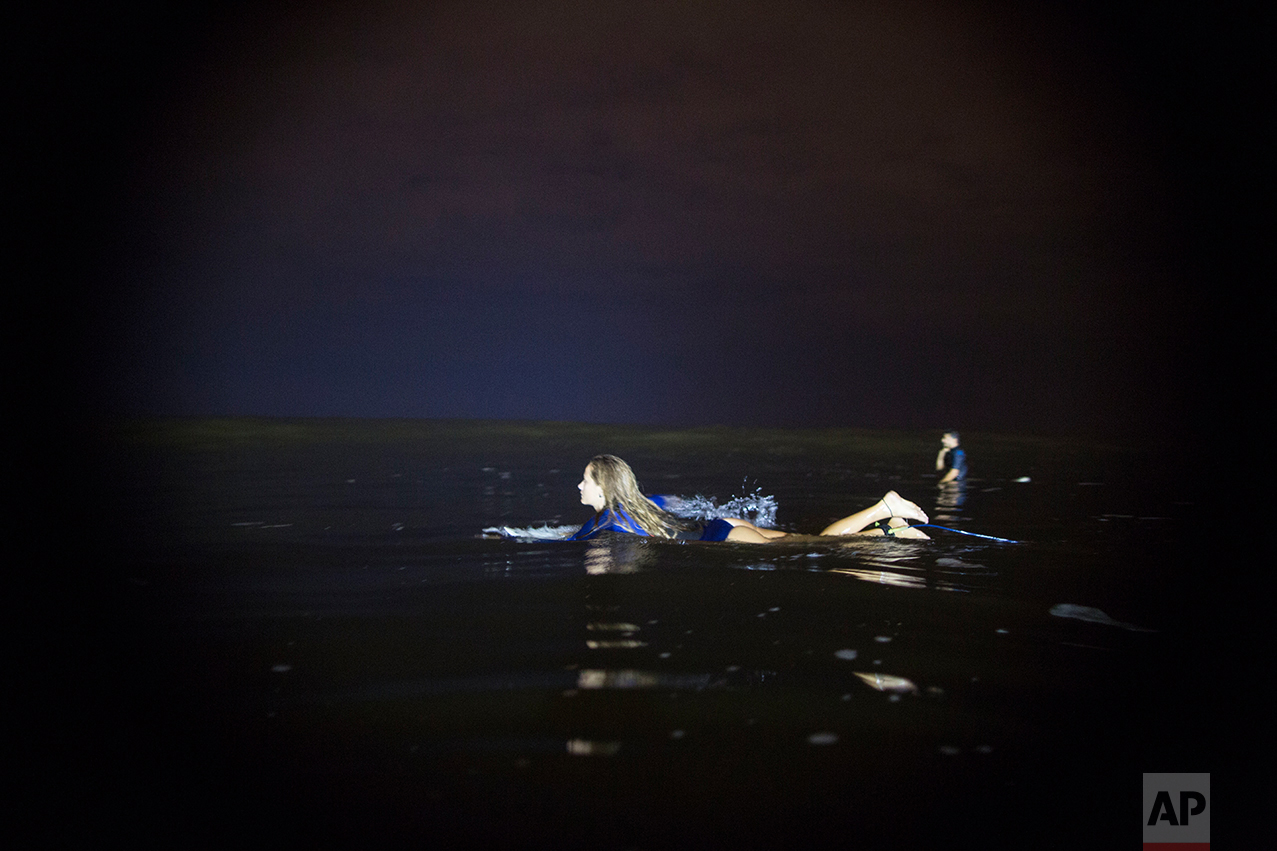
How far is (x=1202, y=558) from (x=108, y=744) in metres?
9.93

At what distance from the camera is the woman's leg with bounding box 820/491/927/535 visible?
27.0 ft

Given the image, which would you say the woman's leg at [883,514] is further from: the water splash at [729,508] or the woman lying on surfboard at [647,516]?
the water splash at [729,508]

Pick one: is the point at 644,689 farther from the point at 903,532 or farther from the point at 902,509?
the point at 903,532

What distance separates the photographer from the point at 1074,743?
11.9ft

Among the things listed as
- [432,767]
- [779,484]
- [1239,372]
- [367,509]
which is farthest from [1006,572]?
[1239,372]

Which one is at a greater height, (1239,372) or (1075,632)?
(1239,372)

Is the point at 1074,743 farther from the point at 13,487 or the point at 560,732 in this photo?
the point at 13,487

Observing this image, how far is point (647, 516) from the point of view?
8750 mm
